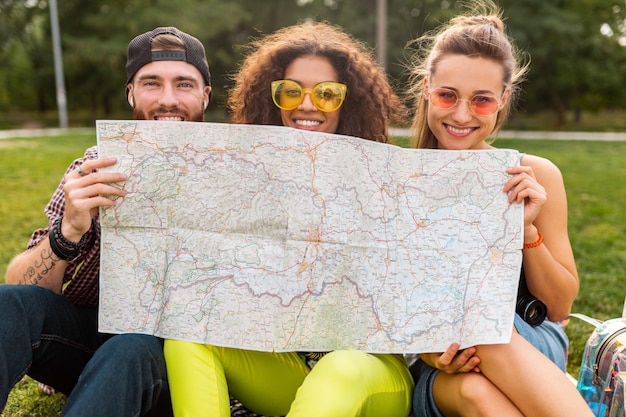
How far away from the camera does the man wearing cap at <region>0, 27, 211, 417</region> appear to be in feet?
5.91

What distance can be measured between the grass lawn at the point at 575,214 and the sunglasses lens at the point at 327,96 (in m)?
1.60

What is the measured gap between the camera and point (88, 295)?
220 centimetres

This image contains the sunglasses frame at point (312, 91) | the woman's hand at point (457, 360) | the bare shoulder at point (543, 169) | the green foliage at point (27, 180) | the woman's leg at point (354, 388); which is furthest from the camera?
the green foliage at point (27, 180)

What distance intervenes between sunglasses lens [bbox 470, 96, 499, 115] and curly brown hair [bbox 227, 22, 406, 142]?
19.8 inches

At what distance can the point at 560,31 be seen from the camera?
2156cm

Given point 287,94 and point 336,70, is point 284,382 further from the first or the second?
point 336,70

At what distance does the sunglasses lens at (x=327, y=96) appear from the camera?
89.2 inches

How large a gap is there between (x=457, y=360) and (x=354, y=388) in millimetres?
340

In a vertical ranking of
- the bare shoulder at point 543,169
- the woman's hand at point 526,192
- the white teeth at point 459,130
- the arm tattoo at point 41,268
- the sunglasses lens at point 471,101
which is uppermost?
the sunglasses lens at point 471,101

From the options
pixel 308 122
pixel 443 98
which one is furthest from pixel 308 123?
pixel 443 98

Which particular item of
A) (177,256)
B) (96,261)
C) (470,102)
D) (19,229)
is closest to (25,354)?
(96,261)

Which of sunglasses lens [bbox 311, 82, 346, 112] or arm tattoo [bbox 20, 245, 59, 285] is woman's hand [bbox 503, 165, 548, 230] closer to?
sunglasses lens [bbox 311, 82, 346, 112]

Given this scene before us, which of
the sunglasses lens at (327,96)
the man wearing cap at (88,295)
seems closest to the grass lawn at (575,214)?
the man wearing cap at (88,295)

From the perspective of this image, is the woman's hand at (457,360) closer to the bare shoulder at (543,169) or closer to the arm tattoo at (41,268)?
the bare shoulder at (543,169)
